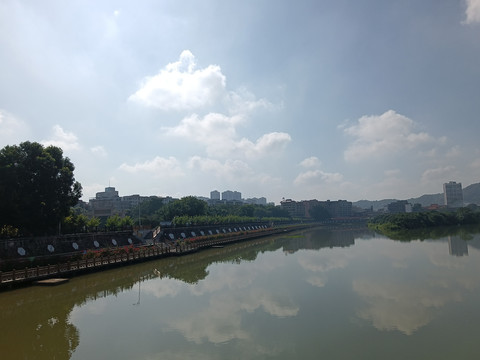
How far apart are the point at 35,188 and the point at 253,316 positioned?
29.0 metres

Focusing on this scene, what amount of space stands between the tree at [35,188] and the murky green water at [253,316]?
10772 millimetres

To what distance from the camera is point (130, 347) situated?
495 inches

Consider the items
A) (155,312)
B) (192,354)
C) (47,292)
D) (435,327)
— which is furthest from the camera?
(47,292)

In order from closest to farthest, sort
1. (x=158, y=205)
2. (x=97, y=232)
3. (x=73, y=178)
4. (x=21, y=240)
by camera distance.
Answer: (x=21, y=240)
(x=73, y=178)
(x=97, y=232)
(x=158, y=205)

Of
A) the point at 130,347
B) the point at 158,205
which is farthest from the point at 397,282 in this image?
the point at 158,205

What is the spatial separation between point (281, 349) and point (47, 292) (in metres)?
17.7

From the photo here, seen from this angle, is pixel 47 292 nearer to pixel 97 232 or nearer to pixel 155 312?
pixel 155 312

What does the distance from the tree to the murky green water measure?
35.3ft

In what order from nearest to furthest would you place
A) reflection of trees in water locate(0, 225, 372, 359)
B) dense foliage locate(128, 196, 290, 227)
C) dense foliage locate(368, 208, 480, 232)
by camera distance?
reflection of trees in water locate(0, 225, 372, 359)
dense foliage locate(128, 196, 290, 227)
dense foliage locate(368, 208, 480, 232)

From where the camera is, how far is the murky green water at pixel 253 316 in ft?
39.3

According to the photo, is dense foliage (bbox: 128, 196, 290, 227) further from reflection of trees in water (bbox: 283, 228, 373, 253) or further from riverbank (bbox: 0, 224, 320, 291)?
reflection of trees in water (bbox: 283, 228, 373, 253)

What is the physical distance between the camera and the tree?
1224 inches

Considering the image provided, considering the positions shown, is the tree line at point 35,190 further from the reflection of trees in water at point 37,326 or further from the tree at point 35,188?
the reflection of trees in water at point 37,326

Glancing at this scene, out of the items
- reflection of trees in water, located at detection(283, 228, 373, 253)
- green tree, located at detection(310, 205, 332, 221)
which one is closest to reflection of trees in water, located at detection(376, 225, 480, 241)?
reflection of trees in water, located at detection(283, 228, 373, 253)
